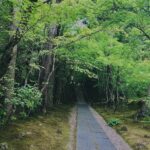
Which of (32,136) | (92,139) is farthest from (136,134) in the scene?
(32,136)

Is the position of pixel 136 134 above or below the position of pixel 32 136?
below

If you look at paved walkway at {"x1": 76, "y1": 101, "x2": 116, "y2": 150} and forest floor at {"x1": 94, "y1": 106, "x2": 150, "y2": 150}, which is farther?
forest floor at {"x1": 94, "y1": 106, "x2": 150, "y2": 150}

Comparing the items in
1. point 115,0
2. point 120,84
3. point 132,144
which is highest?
point 115,0

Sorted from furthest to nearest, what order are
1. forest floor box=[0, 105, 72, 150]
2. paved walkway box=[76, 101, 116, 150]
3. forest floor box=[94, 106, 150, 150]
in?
1. forest floor box=[94, 106, 150, 150]
2. paved walkway box=[76, 101, 116, 150]
3. forest floor box=[0, 105, 72, 150]

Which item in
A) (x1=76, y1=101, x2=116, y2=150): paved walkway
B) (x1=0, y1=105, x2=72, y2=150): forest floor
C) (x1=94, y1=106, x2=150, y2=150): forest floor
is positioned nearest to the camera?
(x1=0, y1=105, x2=72, y2=150): forest floor

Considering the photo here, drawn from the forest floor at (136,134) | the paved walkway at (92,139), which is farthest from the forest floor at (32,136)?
the forest floor at (136,134)

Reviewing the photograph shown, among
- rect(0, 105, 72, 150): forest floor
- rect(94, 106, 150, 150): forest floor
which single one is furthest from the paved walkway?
rect(94, 106, 150, 150): forest floor

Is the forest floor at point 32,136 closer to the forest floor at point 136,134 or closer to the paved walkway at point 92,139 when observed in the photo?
the paved walkway at point 92,139

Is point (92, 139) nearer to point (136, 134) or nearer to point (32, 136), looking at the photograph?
point (32, 136)

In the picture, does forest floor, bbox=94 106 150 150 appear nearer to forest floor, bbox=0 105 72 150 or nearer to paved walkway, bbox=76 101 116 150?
paved walkway, bbox=76 101 116 150

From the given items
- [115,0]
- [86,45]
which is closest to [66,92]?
[86,45]

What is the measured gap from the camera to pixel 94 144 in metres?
16.3

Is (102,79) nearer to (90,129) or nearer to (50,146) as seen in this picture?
(90,129)

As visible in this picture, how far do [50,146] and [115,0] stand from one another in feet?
21.6
